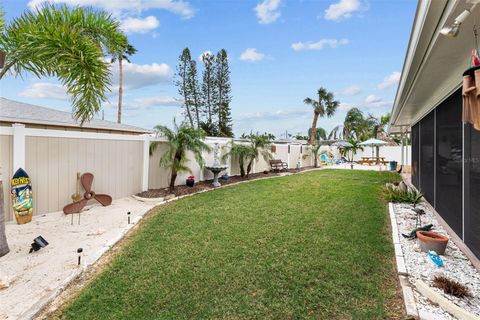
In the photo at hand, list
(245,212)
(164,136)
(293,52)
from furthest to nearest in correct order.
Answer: (293,52) → (164,136) → (245,212)

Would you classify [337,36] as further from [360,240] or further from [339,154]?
[339,154]

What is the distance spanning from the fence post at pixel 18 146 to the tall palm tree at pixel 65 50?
124cm

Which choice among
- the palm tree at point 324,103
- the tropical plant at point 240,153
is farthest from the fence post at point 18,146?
the palm tree at point 324,103

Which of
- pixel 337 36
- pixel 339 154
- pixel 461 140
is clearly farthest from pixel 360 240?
pixel 339 154

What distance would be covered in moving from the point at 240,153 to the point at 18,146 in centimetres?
764

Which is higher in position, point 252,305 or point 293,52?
point 293,52

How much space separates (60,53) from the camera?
3990mm

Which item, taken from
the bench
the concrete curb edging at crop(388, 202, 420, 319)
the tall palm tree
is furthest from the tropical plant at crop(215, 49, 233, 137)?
the concrete curb edging at crop(388, 202, 420, 319)

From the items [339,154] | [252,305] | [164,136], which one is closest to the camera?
[252,305]

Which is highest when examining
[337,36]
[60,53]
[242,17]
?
[242,17]

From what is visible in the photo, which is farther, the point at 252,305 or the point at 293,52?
the point at 293,52

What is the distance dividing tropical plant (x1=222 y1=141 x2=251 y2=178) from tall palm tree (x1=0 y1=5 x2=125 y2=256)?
22.8ft

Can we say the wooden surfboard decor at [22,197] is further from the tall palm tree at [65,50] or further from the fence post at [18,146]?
the tall palm tree at [65,50]

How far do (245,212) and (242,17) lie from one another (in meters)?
8.90
